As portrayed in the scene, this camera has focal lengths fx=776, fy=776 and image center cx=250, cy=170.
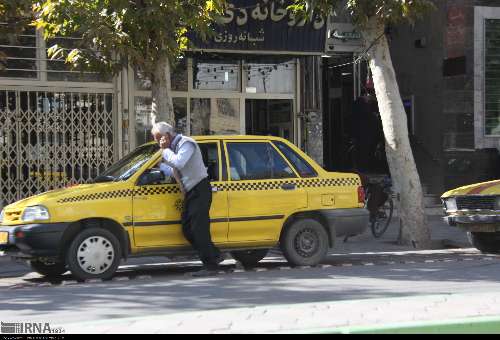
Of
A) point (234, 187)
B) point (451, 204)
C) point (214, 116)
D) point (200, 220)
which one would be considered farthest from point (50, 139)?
point (451, 204)

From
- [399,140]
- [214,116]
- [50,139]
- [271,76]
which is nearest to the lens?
[399,140]

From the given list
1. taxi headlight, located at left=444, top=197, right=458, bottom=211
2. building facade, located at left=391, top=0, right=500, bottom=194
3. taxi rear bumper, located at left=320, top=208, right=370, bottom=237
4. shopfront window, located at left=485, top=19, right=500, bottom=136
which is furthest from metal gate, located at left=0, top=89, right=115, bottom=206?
shopfront window, located at left=485, top=19, right=500, bottom=136

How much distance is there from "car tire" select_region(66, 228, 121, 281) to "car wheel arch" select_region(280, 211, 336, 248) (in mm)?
2355

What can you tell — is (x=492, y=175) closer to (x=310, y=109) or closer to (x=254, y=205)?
(x=310, y=109)

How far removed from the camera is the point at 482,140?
19000 mm

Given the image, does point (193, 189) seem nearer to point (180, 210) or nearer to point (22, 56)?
point (180, 210)

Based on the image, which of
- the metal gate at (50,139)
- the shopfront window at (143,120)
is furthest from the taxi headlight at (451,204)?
the metal gate at (50,139)

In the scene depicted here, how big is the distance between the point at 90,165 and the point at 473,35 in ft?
31.5

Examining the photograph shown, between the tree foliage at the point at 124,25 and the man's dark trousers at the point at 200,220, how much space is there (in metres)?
3.04

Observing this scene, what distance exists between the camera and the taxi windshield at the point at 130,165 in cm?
1002

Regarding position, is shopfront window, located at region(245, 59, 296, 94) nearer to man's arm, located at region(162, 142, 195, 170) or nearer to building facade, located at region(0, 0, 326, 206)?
building facade, located at region(0, 0, 326, 206)

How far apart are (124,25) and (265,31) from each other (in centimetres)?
559

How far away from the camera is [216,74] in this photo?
1781 cm

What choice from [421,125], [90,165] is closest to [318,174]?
[90,165]
